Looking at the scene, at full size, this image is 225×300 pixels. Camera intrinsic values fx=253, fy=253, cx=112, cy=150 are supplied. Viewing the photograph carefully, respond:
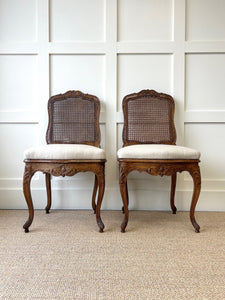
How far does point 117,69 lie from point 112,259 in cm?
153

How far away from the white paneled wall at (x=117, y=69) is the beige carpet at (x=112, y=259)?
1.08ft

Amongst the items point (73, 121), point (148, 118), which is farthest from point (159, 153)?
point (73, 121)

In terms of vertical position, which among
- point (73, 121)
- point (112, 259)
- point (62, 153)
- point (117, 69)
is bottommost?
point (112, 259)

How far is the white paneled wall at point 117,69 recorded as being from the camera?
7.02 ft

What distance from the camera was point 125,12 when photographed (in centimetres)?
214

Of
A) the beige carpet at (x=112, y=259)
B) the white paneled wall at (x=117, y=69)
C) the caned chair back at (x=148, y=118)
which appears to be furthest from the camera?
the white paneled wall at (x=117, y=69)

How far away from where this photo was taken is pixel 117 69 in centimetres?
216

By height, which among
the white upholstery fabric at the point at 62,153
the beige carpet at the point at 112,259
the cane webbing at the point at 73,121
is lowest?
the beige carpet at the point at 112,259

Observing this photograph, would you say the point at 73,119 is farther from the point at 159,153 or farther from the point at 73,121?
the point at 159,153

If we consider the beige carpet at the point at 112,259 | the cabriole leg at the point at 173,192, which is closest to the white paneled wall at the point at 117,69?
the cabriole leg at the point at 173,192

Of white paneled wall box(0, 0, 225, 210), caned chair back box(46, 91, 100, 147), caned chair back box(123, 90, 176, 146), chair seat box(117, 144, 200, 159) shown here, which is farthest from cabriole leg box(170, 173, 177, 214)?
caned chair back box(46, 91, 100, 147)

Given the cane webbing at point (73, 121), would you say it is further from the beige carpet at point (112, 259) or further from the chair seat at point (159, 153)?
the beige carpet at point (112, 259)

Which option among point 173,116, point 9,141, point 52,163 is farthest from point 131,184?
point 9,141

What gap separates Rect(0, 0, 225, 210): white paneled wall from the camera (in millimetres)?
2139
